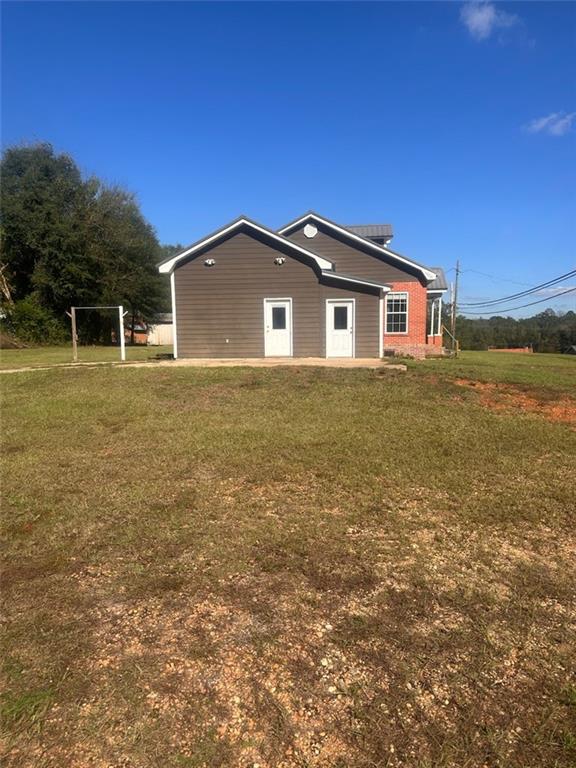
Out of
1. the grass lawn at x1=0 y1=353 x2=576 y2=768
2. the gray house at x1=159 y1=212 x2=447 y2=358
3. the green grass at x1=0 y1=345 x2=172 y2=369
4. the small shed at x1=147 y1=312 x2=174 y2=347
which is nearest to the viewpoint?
the grass lawn at x1=0 y1=353 x2=576 y2=768

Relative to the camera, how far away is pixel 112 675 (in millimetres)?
2496

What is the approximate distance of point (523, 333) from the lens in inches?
2638

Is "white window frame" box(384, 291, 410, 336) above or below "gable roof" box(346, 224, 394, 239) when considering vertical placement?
below

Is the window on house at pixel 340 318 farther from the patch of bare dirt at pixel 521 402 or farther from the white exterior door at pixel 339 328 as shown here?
the patch of bare dirt at pixel 521 402

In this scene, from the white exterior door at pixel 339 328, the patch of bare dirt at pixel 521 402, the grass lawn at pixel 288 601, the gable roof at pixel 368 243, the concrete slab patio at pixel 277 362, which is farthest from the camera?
the gable roof at pixel 368 243

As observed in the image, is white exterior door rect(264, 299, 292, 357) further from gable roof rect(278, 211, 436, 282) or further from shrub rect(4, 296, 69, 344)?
shrub rect(4, 296, 69, 344)

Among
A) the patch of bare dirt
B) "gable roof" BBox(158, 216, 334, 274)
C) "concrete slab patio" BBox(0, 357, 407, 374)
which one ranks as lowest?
the patch of bare dirt

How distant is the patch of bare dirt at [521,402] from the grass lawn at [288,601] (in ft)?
5.95

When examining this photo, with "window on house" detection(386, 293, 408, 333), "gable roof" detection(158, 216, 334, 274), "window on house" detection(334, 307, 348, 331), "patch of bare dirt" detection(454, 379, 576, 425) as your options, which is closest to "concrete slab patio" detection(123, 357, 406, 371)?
"window on house" detection(334, 307, 348, 331)

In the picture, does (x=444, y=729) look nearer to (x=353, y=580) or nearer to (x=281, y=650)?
(x=281, y=650)

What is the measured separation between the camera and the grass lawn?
7.13ft

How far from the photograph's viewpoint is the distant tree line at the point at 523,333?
61.8m

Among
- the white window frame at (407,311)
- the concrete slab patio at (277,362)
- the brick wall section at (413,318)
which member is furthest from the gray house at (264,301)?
the brick wall section at (413,318)

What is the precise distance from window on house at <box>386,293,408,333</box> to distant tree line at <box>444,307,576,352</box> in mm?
37959
